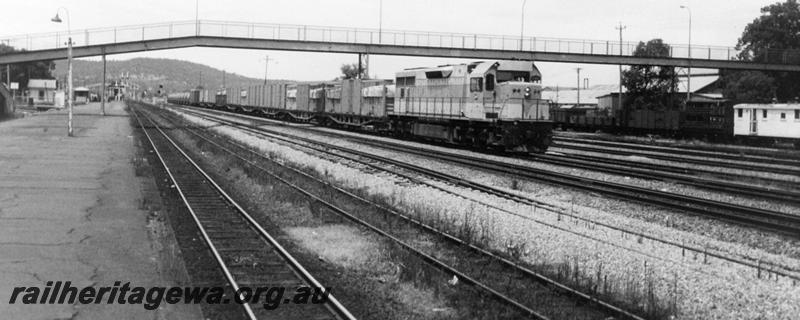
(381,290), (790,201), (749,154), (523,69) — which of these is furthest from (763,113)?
A: (381,290)

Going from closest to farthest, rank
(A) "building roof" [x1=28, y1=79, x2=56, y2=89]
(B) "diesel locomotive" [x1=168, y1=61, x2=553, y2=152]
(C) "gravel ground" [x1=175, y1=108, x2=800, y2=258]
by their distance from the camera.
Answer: (C) "gravel ground" [x1=175, y1=108, x2=800, y2=258] → (B) "diesel locomotive" [x1=168, y1=61, x2=553, y2=152] → (A) "building roof" [x1=28, y1=79, x2=56, y2=89]

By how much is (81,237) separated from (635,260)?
8489 millimetres

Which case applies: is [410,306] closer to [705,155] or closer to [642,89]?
[705,155]

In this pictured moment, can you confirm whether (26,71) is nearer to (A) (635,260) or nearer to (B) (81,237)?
(B) (81,237)

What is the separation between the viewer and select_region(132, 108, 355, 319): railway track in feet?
24.1

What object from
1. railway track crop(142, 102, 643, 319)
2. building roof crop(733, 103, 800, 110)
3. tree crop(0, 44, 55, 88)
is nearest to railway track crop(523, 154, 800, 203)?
railway track crop(142, 102, 643, 319)

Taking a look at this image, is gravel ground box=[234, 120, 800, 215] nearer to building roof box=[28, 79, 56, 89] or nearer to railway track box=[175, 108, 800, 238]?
railway track box=[175, 108, 800, 238]

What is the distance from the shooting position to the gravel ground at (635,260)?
8062 millimetres

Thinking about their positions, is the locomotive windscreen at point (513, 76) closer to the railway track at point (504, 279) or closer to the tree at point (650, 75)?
the railway track at point (504, 279)

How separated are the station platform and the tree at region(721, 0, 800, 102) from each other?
5786 centimetres

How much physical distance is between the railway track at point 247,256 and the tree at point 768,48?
189ft

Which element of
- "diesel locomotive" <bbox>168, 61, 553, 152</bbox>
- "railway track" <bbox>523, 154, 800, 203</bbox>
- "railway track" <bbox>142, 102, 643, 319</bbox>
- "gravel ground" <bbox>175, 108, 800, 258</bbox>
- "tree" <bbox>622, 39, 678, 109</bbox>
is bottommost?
"railway track" <bbox>142, 102, 643, 319</bbox>

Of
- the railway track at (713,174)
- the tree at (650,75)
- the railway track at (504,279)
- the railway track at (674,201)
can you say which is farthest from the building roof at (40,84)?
the railway track at (504,279)

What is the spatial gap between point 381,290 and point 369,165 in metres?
13.8
